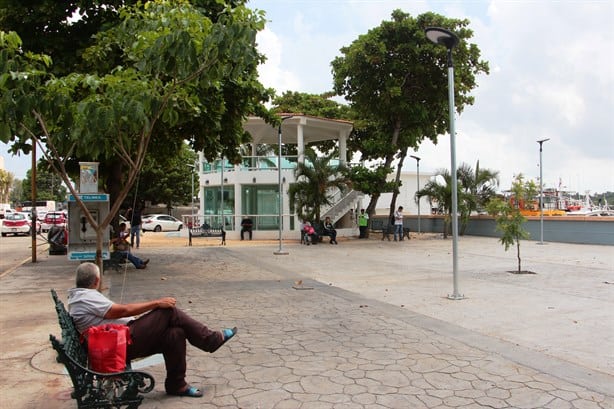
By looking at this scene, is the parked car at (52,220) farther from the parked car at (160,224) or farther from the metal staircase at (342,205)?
the metal staircase at (342,205)

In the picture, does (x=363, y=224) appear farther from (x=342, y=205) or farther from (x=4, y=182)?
(x=4, y=182)

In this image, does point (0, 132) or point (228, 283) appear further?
point (228, 283)

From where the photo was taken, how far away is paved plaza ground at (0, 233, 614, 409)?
455 centimetres

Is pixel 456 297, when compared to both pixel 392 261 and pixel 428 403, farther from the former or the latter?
pixel 392 261

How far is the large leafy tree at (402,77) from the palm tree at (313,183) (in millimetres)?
2337

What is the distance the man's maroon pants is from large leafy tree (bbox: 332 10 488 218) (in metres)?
22.1

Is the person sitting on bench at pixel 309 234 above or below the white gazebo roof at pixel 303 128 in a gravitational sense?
below

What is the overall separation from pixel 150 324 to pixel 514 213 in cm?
1043

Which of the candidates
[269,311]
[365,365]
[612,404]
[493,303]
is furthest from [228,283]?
[612,404]

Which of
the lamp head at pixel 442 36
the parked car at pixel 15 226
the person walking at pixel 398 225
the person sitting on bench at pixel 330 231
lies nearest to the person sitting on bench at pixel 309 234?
the person sitting on bench at pixel 330 231

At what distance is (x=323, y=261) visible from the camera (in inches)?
657

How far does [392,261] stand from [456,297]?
273 inches

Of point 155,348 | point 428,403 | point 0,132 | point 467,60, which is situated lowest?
point 428,403

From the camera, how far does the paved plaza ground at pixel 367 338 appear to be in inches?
179
